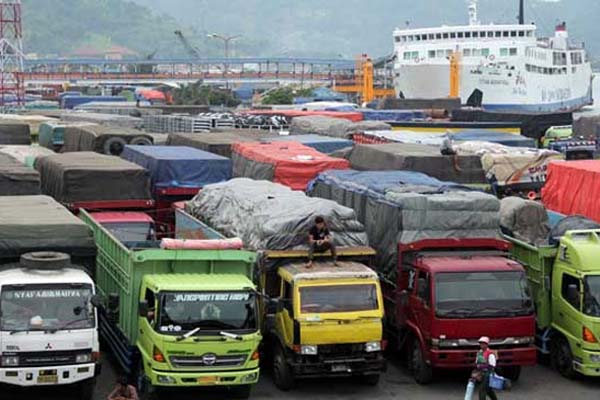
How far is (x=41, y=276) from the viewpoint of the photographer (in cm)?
1512

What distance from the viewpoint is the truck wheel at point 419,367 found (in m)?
16.7

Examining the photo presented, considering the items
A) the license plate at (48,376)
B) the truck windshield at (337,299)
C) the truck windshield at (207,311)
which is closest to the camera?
the license plate at (48,376)

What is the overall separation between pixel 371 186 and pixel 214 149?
1205 cm

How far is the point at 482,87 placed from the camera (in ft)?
272

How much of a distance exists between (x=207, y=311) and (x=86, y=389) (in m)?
2.20

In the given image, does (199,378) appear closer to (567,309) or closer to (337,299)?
(337,299)

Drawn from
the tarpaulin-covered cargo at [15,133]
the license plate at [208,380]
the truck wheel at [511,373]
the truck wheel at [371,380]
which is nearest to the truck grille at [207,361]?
the license plate at [208,380]

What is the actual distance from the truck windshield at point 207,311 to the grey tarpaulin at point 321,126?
24.1 metres

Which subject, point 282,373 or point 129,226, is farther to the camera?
point 129,226

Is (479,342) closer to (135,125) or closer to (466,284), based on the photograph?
(466,284)

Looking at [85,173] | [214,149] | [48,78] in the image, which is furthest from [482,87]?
[48,78]

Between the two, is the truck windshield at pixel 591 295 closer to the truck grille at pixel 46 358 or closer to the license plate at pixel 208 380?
the license plate at pixel 208 380

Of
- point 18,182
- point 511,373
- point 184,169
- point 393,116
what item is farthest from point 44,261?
point 393,116

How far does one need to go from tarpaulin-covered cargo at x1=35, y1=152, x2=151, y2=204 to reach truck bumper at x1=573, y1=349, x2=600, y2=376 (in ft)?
36.7
